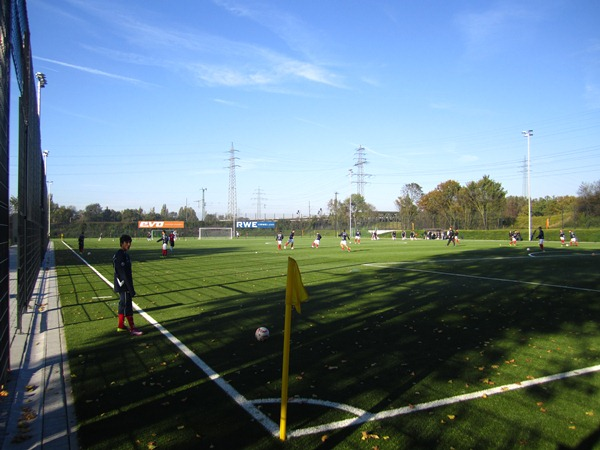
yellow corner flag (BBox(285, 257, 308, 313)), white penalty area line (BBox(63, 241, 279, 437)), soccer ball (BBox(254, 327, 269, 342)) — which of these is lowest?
white penalty area line (BBox(63, 241, 279, 437))

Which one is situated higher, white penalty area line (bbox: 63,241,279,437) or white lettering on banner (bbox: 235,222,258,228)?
white lettering on banner (bbox: 235,222,258,228)

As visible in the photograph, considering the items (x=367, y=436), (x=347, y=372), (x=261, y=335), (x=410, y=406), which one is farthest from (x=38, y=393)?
(x=410, y=406)

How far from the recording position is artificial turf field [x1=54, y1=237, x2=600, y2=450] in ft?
14.0

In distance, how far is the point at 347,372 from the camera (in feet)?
19.8

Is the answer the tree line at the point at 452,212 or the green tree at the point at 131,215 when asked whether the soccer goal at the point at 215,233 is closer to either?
the tree line at the point at 452,212

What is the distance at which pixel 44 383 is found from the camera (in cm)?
574

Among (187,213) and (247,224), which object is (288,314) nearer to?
(247,224)

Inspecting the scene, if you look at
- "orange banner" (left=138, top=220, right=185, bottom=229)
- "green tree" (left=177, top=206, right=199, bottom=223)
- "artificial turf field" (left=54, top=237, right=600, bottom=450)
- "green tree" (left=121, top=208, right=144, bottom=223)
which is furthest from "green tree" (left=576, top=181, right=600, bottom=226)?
"green tree" (left=177, top=206, right=199, bottom=223)

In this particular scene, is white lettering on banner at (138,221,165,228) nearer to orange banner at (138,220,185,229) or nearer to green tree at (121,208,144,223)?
orange banner at (138,220,185,229)

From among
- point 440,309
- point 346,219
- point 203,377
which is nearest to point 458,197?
point 346,219

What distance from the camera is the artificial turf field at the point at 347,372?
4.28m

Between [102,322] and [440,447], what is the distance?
306 inches

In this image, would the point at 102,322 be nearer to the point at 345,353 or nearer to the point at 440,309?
the point at 345,353

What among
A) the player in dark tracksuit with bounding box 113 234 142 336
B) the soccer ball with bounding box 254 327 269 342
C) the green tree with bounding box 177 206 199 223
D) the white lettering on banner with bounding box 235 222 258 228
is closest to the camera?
the soccer ball with bounding box 254 327 269 342
